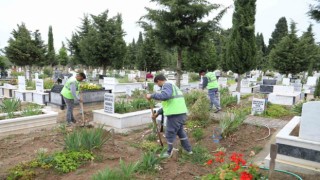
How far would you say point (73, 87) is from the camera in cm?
759

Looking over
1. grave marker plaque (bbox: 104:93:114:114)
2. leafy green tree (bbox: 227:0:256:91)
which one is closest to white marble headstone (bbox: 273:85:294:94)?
leafy green tree (bbox: 227:0:256:91)

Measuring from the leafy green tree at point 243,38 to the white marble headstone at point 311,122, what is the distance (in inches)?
426

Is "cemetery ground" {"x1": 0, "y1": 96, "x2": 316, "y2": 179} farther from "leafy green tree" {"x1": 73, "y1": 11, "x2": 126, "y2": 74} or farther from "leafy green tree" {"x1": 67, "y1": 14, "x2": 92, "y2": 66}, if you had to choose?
"leafy green tree" {"x1": 67, "y1": 14, "x2": 92, "y2": 66}

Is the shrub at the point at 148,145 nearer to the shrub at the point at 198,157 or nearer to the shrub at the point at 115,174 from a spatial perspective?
the shrub at the point at 198,157

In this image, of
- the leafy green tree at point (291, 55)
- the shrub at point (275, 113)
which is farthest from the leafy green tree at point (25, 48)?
the leafy green tree at point (291, 55)

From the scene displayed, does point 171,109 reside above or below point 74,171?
above

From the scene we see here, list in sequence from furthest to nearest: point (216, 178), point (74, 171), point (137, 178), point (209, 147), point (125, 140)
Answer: point (125, 140)
point (209, 147)
point (74, 171)
point (137, 178)
point (216, 178)

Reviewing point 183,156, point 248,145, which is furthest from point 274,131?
point 183,156

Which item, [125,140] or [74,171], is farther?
[125,140]

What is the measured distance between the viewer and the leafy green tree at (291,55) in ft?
64.7

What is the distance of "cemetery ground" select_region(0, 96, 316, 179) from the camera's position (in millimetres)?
4285

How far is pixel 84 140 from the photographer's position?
4848mm

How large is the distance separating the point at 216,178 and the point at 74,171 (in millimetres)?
2456

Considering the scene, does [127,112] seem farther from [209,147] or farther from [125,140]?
[209,147]
